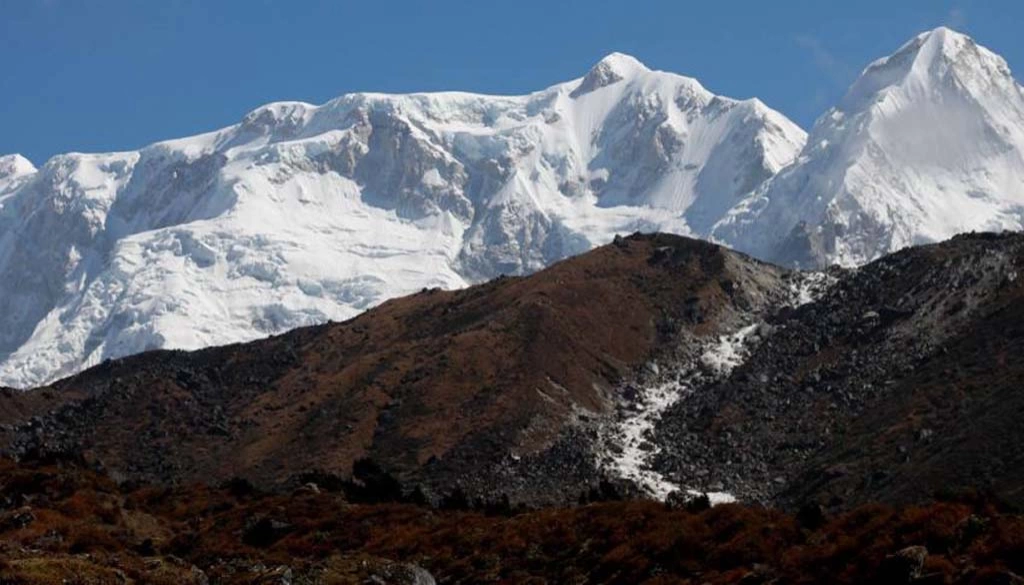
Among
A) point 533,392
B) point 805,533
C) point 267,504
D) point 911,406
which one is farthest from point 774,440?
point 805,533

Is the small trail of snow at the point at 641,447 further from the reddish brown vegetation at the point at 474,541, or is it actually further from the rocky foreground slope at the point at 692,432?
the reddish brown vegetation at the point at 474,541

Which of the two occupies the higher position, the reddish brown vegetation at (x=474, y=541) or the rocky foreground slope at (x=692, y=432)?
the rocky foreground slope at (x=692, y=432)

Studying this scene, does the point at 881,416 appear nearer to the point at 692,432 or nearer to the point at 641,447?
the point at 692,432

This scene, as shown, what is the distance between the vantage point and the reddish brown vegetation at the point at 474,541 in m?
50.5

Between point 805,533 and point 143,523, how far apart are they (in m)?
41.5

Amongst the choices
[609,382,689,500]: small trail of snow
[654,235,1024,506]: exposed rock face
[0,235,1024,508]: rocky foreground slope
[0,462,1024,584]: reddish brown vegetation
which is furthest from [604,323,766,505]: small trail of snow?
[0,462,1024,584]: reddish brown vegetation

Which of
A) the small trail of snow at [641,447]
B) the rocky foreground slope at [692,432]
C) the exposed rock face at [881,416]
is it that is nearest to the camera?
the exposed rock face at [881,416]

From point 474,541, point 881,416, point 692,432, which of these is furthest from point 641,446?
point 474,541

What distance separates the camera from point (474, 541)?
Answer: 72.4 m

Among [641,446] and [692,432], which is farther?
[692,432]

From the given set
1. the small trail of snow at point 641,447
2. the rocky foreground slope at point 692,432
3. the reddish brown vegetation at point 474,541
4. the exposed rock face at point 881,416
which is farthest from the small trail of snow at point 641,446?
the reddish brown vegetation at point 474,541

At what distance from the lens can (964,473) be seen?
134 meters

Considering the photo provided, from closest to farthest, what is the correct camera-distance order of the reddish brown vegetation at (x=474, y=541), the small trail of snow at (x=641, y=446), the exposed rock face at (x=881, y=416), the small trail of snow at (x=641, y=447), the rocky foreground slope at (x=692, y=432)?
the reddish brown vegetation at (x=474, y=541)
the exposed rock face at (x=881, y=416)
the rocky foreground slope at (x=692, y=432)
the small trail of snow at (x=641, y=447)
the small trail of snow at (x=641, y=446)

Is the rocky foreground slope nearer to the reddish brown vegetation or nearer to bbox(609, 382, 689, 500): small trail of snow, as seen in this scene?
bbox(609, 382, 689, 500): small trail of snow
